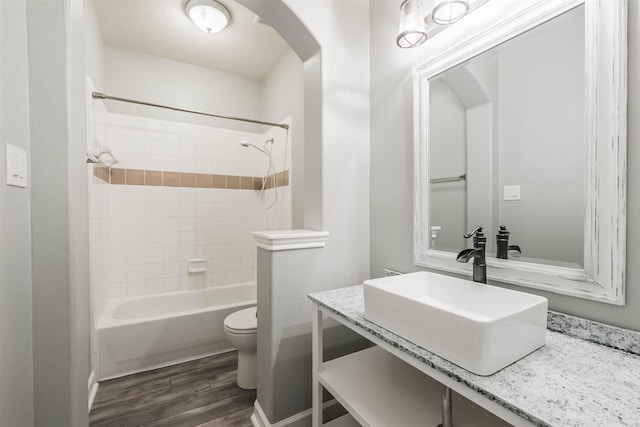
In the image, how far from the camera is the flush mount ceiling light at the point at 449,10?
1031mm

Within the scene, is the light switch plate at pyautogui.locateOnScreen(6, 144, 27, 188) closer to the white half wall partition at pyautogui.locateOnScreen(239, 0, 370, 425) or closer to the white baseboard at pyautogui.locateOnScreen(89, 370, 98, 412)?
the white half wall partition at pyautogui.locateOnScreen(239, 0, 370, 425)

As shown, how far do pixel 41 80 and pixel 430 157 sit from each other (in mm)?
1575

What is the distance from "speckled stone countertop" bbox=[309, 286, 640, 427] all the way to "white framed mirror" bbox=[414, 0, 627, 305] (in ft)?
0.57

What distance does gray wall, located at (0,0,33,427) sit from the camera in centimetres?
78

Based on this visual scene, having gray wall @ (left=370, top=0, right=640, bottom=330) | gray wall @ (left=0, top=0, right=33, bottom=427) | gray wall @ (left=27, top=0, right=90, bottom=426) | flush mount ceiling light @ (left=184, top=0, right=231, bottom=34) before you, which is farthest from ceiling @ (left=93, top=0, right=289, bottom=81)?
gray wall @ (left=0, top=0, right=33, bottom=427)

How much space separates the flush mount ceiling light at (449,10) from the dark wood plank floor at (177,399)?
219 centimetres

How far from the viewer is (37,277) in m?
0.94

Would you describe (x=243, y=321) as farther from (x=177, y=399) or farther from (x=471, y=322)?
(x=471, y=322)

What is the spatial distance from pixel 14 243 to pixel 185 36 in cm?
221

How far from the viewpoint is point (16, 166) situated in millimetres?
844

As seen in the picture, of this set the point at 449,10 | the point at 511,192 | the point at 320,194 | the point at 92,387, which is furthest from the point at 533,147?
the point at 92,387

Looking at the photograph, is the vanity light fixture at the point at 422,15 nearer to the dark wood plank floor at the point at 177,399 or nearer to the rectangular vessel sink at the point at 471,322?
the rectangular vessel sink at the point at 471,322

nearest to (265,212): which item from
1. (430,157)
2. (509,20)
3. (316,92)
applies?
(316,92)

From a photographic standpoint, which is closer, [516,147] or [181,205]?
[516,147]
